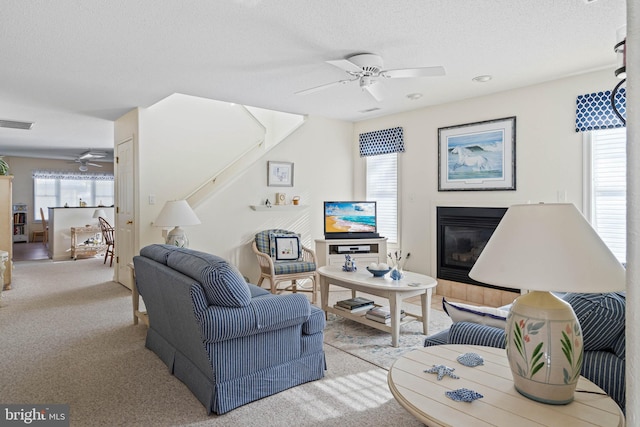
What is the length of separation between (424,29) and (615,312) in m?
2.18

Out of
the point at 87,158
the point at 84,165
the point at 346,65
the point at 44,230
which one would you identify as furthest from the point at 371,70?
the point at 84,165

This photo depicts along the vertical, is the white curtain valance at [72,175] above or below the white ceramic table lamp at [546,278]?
above

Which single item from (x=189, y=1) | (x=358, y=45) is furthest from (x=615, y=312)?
(x=189, y=1)

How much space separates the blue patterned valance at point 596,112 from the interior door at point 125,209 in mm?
5137

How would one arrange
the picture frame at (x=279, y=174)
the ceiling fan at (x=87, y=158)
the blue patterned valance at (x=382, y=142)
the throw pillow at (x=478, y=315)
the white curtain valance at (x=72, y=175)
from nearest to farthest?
the throw pillow at (x=478, y=315), the picture frame at (x=279, y=174), the blue patterned valance at (x=382, y=142), the ceiling fan at (x=87, y=158), the white curtain valance at (x=72, y=175)

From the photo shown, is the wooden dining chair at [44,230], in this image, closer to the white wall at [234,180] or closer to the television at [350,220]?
the white wall at [234,180]

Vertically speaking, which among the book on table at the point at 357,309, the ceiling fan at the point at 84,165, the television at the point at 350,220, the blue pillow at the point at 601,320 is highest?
the ceiling fan at the point at 84,165

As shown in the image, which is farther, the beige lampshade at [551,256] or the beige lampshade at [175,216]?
the beige lampshade at [175,216]

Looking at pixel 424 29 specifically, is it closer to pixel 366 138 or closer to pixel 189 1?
pixel 189 1

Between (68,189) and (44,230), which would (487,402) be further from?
(68,189)

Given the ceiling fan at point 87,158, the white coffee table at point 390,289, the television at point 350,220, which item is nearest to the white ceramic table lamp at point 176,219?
the white coffee table at point 390,289

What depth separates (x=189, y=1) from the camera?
2439mm

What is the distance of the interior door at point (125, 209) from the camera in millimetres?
5141

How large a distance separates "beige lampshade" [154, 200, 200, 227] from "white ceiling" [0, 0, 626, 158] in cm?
128
